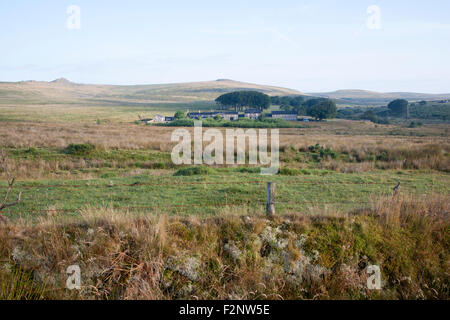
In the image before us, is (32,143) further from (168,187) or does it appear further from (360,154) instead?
(360,154)

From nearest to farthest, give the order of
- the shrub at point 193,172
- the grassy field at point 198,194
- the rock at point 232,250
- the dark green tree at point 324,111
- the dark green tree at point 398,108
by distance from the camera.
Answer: the rock at point 232,250
the grassy field at point 198,194
the shrub at point 193,172
the dark green tree at point 324,111
the dark green tree at point 398,108

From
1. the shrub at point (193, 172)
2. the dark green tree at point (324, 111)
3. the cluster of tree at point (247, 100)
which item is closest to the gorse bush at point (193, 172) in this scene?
the shrub at point (193, 172)

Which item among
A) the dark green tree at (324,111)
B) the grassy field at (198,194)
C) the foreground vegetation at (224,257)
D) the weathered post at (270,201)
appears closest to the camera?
the foreground vegetation at (224,257)

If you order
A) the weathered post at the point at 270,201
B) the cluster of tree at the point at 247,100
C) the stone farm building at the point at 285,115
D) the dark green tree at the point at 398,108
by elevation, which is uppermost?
the cluster of tree at the point at 247,100

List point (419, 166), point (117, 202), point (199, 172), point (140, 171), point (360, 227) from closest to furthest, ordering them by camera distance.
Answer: point (360, 227) < point (117, 202) < point (199, 172) < point (140, 171) < point (419, 166)

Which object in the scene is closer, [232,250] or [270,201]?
[232,250]

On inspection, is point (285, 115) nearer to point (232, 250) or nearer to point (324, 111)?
point (324, 111)

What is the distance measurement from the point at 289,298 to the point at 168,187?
8.83 m

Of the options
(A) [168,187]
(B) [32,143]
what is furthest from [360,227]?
(B) [32,143]

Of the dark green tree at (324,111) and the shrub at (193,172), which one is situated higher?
the dark green tree at (324,111)

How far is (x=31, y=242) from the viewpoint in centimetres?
602

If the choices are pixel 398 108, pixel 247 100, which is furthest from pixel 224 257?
pixel 398 108

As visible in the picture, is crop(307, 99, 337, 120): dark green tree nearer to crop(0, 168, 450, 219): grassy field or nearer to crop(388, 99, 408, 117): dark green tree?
crop(388, 99, 408, 117): dark green tree

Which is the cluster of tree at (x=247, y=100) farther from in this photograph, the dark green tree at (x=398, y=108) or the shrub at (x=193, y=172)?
the shrub at (x=193, y=172)
